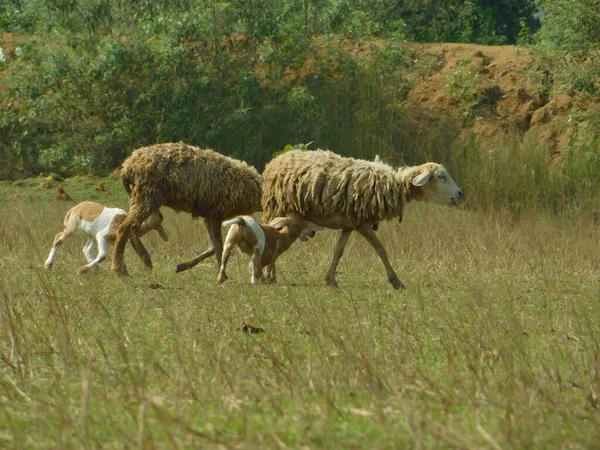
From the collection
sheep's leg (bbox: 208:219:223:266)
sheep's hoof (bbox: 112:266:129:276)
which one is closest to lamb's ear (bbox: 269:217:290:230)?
sheep's leg (bbox: 208:219:223:266)

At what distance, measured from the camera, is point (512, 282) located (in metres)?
12.1

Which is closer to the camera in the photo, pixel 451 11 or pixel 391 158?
pixel 391 158

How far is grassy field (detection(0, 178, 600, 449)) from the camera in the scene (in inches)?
207

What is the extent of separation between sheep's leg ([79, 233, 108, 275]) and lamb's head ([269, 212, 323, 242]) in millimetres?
Result: 1612

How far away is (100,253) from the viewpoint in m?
11.8

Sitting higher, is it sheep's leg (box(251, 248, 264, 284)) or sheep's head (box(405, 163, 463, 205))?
sheep's head (box(405, 163, 463, 205))

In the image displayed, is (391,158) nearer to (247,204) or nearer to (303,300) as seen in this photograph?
(247,204)

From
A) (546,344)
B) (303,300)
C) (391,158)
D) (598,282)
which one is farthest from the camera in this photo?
(391,158)

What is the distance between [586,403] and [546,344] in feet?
5.60

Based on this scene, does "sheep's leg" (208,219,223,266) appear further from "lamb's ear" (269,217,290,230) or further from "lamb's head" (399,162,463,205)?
"lamb's head" (399,162,463,205)

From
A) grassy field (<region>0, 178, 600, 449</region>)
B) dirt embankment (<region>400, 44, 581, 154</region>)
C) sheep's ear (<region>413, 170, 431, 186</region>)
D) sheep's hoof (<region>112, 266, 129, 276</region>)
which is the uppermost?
grassy field (<region>0, 178, 600, 449</region>)


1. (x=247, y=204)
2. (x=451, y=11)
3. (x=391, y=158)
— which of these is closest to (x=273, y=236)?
(x=247, y=204)

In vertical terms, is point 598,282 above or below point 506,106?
above

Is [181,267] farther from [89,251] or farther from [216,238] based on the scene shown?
[89,251]
